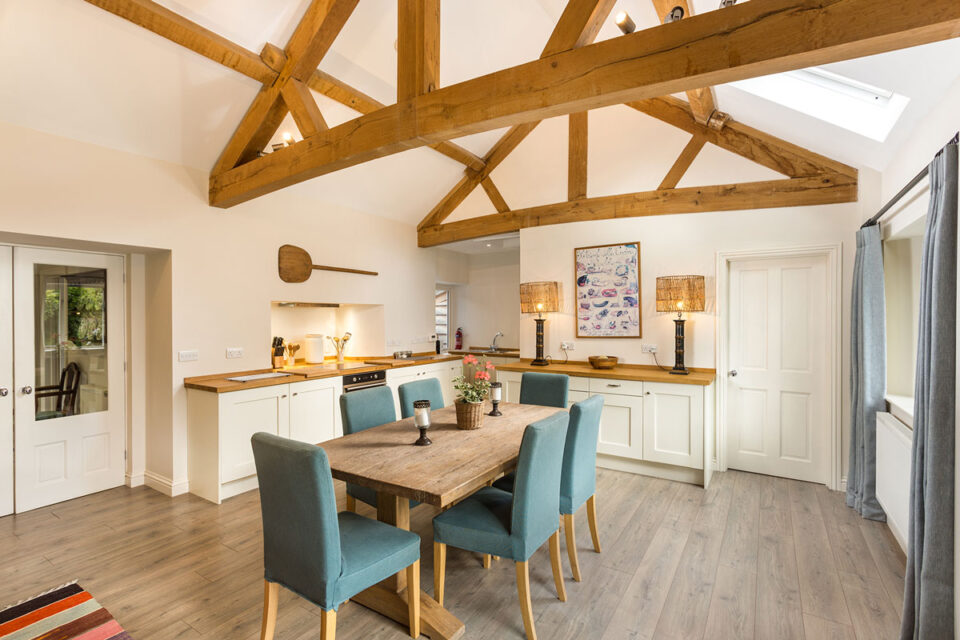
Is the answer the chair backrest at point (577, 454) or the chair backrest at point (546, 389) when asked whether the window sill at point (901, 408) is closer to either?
the chair backrest at point (577, 454)

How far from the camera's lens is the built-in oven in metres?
4.42

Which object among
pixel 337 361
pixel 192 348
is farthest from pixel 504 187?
pixel 192 348

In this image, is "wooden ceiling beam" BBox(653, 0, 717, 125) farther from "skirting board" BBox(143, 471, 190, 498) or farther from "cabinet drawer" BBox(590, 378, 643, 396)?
"skirting board" BBox(143, 471, 190, 498)

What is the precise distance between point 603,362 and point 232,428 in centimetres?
318

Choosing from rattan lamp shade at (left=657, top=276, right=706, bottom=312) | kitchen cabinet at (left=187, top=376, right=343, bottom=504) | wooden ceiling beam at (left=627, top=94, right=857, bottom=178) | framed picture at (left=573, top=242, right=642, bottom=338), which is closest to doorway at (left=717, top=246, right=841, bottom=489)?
rattan lamp shade at (left=657, top=276, right=706, bottom=312)

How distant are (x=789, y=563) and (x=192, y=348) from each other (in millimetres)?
4375

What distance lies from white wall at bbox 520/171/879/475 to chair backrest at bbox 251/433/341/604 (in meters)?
3.45

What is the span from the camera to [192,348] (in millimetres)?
3682

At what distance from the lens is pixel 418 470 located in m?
1.94

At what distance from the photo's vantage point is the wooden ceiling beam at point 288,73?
3.10 metres

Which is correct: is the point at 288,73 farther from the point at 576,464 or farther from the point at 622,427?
the point at 622,427

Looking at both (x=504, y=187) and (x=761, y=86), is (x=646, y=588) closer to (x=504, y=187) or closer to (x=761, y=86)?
(x=761, y=86)

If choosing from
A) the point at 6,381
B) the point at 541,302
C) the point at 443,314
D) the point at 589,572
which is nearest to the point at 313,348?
the point at 6,381

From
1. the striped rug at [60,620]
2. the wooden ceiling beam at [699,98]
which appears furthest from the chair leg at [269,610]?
the wooden ceiling beam at [699,98]
